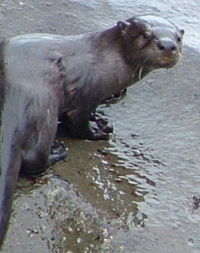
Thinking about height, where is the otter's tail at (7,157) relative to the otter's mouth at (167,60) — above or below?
below

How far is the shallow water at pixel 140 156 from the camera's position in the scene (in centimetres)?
450

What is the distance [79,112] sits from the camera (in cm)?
488

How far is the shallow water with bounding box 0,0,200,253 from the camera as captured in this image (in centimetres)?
450

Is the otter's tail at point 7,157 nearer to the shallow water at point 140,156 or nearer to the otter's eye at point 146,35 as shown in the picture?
the shallow water at point 140,156

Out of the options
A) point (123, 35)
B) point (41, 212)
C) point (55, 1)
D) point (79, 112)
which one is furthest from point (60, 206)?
point (55, 1)

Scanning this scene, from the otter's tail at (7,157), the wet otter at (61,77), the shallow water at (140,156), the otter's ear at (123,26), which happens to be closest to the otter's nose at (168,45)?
the wet otter at (61,77)

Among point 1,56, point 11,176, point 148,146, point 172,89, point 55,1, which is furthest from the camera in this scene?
point 55,1

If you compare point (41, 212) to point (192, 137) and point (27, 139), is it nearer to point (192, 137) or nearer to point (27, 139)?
point (27, 139)

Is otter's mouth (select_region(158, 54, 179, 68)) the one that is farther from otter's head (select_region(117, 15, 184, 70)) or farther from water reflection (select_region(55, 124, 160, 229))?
water reflection (select_region(55, 124, 160, 229))

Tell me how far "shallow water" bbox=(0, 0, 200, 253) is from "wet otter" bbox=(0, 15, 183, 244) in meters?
0.19

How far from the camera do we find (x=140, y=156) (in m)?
4.97

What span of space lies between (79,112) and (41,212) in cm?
64

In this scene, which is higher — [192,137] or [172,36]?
[172,36]

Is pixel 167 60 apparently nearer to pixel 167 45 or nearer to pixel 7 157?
pixel 167 45
